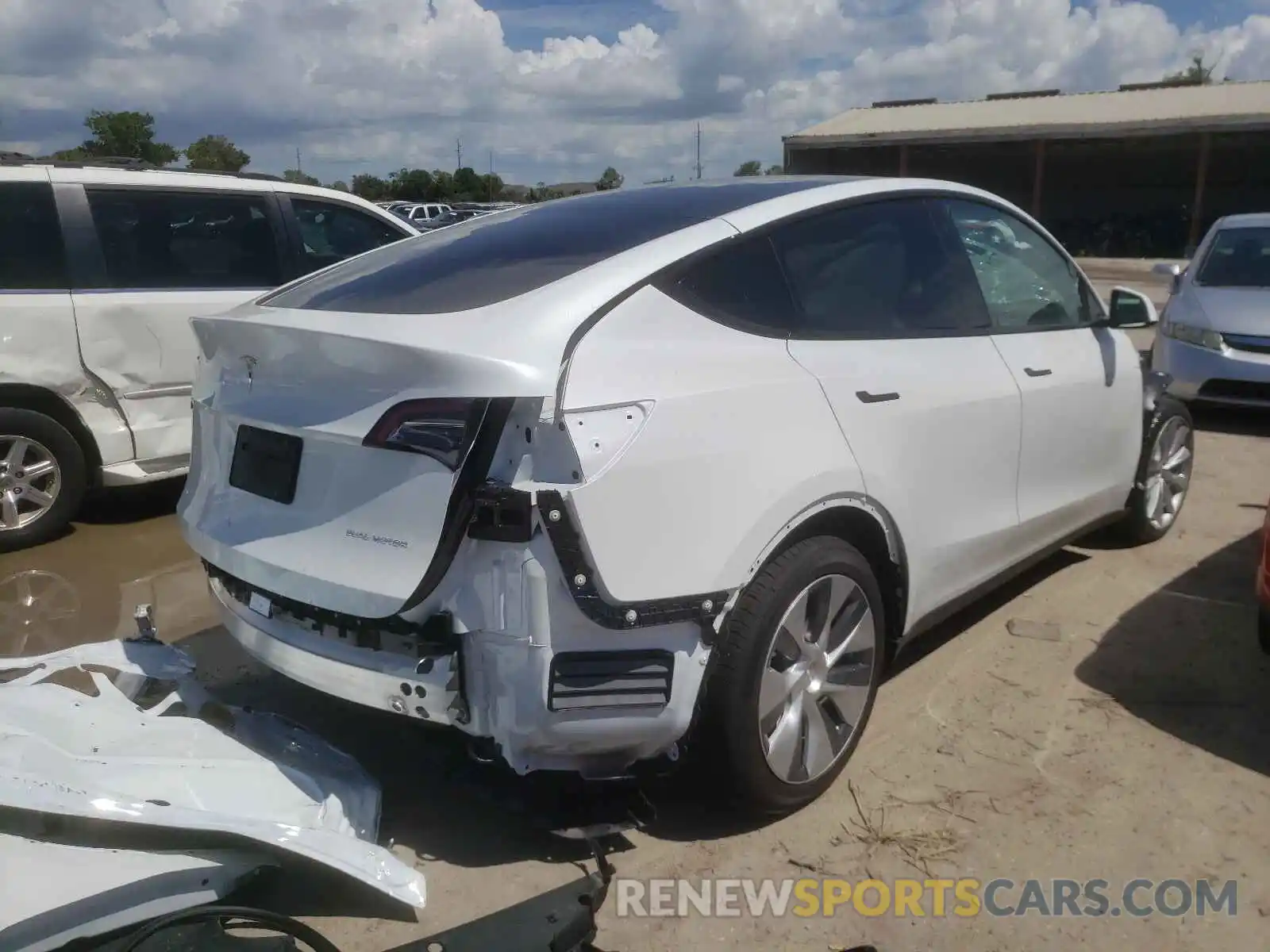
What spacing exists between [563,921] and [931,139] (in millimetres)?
31987

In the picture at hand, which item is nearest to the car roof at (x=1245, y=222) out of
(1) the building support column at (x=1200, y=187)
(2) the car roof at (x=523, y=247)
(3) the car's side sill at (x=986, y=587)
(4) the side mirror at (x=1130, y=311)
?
(4) the side mirror at (x=1130, y=311)

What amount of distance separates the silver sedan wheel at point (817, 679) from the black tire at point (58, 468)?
433 cm

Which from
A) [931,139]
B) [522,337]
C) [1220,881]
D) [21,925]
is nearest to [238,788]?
[21,925]

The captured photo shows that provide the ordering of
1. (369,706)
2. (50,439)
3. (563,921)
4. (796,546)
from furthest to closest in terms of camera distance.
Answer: (50,439) < (796,546) < (369,706) < (563,921)

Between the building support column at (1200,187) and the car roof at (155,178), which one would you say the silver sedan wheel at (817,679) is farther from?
the building support column at (1200,187)

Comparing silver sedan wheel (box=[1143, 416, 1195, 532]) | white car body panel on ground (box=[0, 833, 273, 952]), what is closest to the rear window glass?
white car body panel on ground (box=[0, 833, 273, 952])

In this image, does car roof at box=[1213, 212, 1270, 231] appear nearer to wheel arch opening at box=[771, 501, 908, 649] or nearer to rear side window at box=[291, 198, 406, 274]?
rear side window at box=[291, 198, 406, 274]

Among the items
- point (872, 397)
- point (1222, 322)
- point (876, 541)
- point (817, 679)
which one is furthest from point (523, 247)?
point (1222, 322)

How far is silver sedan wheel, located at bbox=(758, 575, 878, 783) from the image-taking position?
2.89 metres

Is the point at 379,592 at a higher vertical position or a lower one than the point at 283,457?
lower

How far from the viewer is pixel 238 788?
107 inches

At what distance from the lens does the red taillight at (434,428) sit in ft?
8.08

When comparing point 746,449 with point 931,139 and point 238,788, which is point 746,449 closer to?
point 238,788

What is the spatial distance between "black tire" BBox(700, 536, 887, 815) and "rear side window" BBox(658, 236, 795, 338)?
0.63 metres
